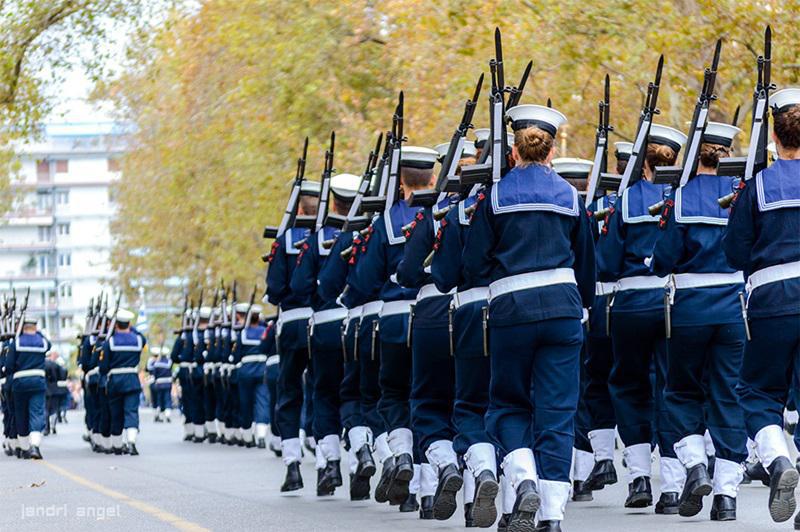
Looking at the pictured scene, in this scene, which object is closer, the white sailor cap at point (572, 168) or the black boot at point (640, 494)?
the black boot at point (640, 494)

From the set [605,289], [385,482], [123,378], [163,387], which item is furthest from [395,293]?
[163,387]

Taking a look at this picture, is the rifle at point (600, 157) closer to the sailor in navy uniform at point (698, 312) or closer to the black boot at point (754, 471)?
the sailor in navy uniform at point (698, 312)

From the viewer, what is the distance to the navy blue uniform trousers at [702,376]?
10398mm

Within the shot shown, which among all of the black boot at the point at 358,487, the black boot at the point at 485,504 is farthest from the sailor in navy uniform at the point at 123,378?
the black boot at the point at 485,504

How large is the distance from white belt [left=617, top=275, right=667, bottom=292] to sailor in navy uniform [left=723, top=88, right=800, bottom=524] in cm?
167

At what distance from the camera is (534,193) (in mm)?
9242

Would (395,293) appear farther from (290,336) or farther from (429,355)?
(290,336)

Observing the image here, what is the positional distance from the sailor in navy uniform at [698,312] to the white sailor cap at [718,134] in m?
0.02

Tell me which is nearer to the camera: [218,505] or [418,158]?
[418,158]

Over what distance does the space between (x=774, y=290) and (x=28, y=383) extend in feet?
55.9

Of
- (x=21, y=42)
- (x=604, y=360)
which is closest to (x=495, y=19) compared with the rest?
(x=21, y=42)

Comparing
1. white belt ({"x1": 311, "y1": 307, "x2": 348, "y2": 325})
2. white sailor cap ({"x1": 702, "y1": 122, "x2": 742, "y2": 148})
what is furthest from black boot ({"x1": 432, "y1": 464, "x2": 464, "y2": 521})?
white belt ({"x1": 311, "y1": 307, "x2": 348, "y2": 325})

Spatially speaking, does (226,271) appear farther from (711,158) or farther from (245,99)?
(711,158)

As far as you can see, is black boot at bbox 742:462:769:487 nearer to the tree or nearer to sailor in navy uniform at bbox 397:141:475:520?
sailor in navy uniform at bbox 397:141:475:520
